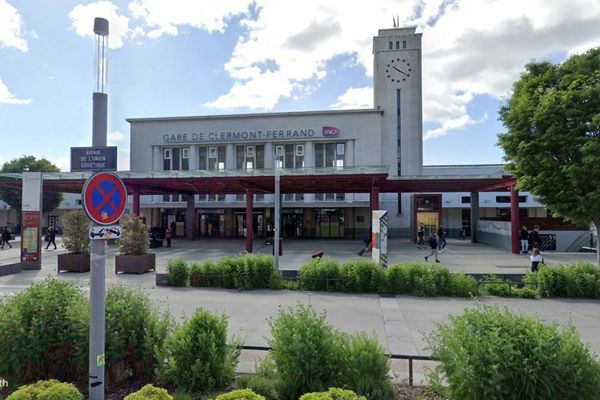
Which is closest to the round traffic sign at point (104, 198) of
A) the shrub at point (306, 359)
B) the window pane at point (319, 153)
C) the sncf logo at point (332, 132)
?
the shrub at point (306, 359)

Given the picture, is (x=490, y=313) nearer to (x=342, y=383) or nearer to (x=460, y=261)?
(x=342, y=383)

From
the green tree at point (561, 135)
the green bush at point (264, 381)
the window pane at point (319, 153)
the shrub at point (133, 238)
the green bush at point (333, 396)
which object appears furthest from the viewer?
the window pane at point (319, 153)

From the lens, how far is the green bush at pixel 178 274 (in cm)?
1148

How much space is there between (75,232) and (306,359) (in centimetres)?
1418

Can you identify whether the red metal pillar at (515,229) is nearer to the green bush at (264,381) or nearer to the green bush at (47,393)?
the green bush at (264,381)

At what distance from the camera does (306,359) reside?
12.8 ft

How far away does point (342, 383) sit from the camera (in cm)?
393

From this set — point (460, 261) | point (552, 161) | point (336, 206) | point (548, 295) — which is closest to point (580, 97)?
point (552, 161)

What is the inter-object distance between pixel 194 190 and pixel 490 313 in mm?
29570

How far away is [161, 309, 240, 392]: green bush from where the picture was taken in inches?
158

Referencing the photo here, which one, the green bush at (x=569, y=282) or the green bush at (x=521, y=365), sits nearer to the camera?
the green bush at (x=521, y=365)

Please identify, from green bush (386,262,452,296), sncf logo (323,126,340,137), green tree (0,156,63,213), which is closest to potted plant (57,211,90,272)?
green bush (386,262,452,296)

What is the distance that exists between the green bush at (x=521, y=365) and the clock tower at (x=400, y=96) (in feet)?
114

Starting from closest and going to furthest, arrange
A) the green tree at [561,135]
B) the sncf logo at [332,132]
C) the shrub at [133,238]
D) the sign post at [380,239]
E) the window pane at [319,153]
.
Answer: the green tree at [561,135] → the sign post at [380,239] → the shrub at [133,238] → the sncf logo at [332,132] → the window pane at [319,153]
